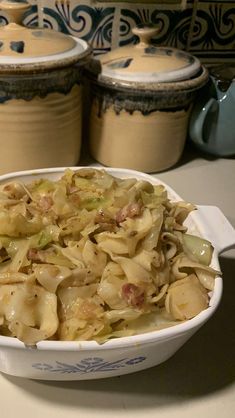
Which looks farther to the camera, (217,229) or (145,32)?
(145,32)

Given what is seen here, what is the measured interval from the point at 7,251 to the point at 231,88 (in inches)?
19.5

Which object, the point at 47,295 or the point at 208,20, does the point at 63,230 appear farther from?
the point at 208,20

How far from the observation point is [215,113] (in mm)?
853

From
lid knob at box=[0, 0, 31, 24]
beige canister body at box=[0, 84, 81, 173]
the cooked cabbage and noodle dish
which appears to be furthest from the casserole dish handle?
lid knob at box=[0, 0, 31, 24]

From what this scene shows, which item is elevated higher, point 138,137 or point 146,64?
point 146,64

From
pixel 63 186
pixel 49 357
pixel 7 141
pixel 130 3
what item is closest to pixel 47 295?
pixel 49 357

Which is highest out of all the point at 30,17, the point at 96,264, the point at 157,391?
the point at 30,17

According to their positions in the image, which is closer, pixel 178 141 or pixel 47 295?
pixel 47 295

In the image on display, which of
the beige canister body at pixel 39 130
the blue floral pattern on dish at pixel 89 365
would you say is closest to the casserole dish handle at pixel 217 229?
the blue floral pattern on dish at pixel 89 365

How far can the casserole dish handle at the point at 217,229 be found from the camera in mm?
561

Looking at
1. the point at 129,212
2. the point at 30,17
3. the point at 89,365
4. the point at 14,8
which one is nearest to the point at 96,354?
the point at 89,365

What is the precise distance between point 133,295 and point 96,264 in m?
0.05

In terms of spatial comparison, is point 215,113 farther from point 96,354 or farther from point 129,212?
point 96,354

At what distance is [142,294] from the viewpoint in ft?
1.62
